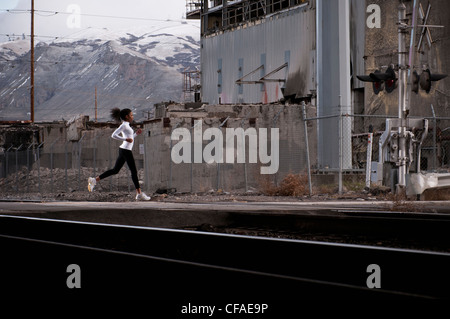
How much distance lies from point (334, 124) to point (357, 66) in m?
→ 3.66

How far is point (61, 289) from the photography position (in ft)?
17.5

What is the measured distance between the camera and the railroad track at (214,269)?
12.0ft

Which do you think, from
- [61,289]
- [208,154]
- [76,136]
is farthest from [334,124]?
[61,289]

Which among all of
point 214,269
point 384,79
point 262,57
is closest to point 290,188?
point 384,79

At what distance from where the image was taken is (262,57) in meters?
46.4

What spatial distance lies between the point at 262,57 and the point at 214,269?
42274 mm

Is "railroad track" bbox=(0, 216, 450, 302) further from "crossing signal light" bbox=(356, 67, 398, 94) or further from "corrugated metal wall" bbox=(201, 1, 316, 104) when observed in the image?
"corrugated metal wall" bbox=(201, 1, 316, 104)

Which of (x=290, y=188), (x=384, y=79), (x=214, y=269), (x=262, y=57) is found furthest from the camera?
(x=262, y=57)

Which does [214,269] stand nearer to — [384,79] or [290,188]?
[384,79]

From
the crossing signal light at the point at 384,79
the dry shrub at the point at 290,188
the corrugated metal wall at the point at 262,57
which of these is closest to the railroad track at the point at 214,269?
the crossing signal light at the point at 384,79

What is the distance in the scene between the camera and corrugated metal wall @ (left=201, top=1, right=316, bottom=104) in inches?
1668

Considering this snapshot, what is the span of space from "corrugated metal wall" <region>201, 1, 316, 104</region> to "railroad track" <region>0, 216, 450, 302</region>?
116 ft

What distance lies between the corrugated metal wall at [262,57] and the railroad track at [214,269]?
35.3 metres
